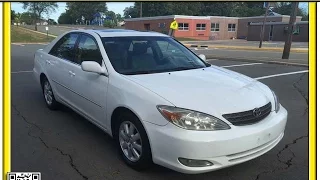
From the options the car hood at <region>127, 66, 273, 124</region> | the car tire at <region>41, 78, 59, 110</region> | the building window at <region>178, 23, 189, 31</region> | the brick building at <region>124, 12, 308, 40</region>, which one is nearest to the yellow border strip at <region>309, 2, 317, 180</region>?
the car hood at <region>127, 66, 273, 124</region>

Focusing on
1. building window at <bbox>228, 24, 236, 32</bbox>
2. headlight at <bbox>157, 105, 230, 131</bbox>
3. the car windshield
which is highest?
building window at <bbox>228, 24, 236, 32</bbox>

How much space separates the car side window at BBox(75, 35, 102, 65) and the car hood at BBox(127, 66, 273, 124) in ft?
2.63

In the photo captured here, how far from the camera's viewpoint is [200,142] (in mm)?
2764

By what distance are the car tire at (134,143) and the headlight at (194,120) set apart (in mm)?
394

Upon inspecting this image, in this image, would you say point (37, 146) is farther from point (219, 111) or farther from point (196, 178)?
point (219, 111)

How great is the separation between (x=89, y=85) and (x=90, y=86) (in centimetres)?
3

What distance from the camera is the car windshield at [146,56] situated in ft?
12.6

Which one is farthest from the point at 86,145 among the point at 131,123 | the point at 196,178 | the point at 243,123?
the point at 243,123

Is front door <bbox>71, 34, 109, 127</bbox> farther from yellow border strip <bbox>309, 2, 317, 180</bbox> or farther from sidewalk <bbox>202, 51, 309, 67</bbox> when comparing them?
sidewalk <bbox>202, 51, 309, 67</bbox>

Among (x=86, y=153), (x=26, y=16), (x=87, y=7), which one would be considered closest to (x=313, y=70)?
(x=86, y=153)

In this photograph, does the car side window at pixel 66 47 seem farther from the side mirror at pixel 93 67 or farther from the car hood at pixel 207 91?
the car hood at pixel 207 91

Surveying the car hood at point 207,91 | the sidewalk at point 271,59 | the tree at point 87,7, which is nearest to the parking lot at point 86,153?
the car hood at point 207,91

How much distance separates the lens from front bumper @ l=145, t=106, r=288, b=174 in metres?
2.78

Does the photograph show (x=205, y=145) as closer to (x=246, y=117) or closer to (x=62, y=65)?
(x=246, y=117)
